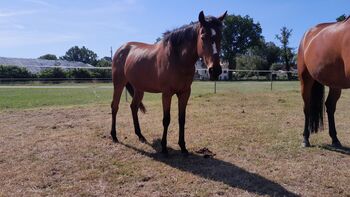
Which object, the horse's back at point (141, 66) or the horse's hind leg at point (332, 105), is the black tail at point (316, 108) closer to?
the horse's hind leg at point (332, 105)

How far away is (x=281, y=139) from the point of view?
6.43 meters

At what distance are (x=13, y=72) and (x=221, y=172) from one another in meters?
38.9

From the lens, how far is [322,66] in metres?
5.19

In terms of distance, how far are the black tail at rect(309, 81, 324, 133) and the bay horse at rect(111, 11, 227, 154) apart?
7.87ft

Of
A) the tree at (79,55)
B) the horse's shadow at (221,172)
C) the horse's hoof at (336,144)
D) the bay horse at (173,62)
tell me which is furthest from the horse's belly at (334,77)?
the tree at (79,55)

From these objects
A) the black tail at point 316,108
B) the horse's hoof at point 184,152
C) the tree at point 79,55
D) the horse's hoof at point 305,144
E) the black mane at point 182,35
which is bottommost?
the horse's hoof at point 184,152

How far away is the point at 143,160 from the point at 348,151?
3262 millimetres

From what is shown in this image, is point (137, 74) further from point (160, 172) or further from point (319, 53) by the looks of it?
point (319, 53)

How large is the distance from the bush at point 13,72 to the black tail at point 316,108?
121ft

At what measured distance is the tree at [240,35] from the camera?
3332 inches

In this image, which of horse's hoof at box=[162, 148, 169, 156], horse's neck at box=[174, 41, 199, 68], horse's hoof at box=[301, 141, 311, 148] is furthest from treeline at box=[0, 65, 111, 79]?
horse's hoof at box=[301, 141, 311, 148]

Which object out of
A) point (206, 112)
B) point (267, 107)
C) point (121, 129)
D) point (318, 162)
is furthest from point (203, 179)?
point (267, 107)

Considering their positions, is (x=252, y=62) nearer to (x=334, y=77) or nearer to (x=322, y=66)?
(x=322, y=66)

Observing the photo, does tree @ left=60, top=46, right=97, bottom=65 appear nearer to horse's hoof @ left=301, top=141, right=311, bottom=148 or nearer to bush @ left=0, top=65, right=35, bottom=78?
bush @ left=0, top=65, right=35, bottom=78
